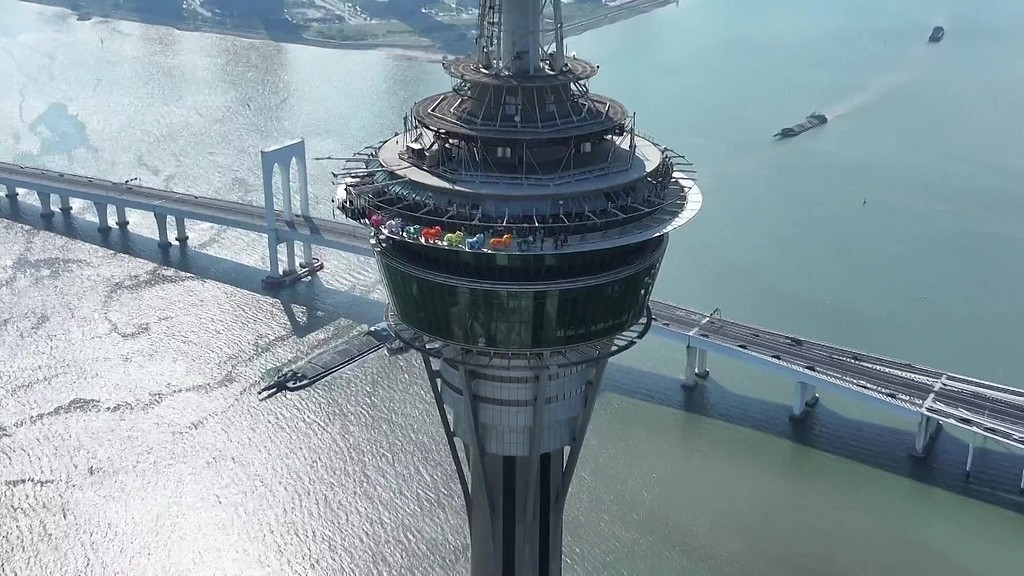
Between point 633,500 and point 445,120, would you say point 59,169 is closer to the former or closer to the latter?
point 633,500

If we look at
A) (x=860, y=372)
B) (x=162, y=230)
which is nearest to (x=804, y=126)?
(x=860, y=372)

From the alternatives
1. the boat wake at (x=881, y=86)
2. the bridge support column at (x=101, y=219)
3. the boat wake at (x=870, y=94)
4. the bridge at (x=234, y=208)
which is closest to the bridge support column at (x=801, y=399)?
the bridge at (x=234, y=208)

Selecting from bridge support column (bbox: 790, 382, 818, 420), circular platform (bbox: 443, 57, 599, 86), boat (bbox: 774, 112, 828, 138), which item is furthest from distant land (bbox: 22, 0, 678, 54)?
circular platform (bbox: 443, 57, 599, 86)

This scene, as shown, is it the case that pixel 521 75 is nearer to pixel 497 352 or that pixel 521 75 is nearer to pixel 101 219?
pixel 497 352

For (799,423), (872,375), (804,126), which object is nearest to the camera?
(872,375)

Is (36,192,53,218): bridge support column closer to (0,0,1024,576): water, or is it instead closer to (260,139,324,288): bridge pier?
(0,0,1024,576): water

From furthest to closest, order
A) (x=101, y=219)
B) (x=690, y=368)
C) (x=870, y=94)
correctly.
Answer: (x=870, y=94) < (x=101, y=219) < (x=690, y=368)

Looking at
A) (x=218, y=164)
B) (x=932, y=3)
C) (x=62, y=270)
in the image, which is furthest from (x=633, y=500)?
(x=932, y=3)
